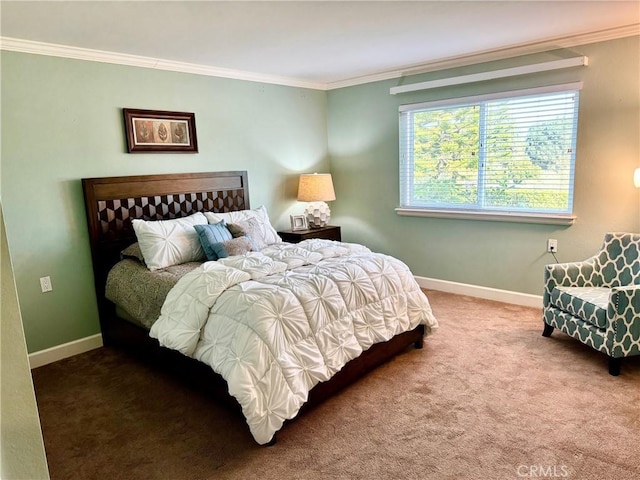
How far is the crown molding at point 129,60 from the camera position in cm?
302

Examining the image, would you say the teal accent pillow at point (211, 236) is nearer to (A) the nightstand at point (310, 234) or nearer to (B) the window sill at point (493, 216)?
(A) the nightstand at point (310, 234)

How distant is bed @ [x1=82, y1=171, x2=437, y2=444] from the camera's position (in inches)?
86.7

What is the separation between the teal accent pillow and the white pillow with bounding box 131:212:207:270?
86 mm

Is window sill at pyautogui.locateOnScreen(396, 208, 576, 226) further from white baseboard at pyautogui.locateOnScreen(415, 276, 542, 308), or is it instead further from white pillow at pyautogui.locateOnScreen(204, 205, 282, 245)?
white pillow at pyautogui.locateOnScreen(204, 205, 282, 245)

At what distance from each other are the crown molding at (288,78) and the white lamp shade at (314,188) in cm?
112

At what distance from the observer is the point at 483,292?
171 inches

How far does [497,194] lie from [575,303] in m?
1.47

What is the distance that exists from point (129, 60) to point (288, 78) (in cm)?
177

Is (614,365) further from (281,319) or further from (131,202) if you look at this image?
(131,202)

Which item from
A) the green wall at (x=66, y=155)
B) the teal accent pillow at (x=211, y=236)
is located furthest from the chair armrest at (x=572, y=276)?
the green wall at (x=66, y=155)

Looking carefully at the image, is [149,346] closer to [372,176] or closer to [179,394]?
[179,394]

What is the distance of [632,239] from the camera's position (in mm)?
3104

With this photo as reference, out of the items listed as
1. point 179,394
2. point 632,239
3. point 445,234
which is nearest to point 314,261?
point 179,394

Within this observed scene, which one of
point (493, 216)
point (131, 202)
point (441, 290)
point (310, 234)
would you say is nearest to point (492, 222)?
point (493, 216)
